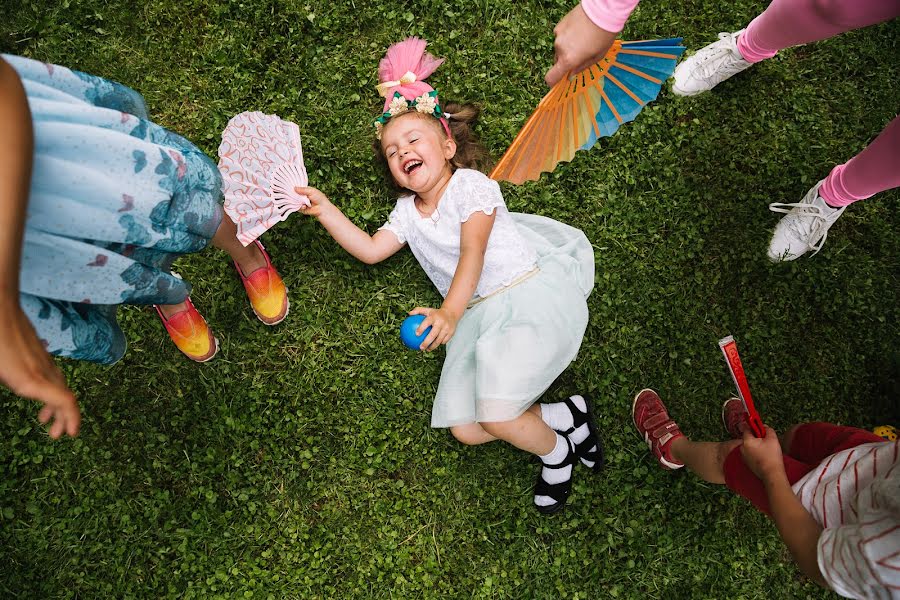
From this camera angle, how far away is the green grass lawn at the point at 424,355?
2.82m

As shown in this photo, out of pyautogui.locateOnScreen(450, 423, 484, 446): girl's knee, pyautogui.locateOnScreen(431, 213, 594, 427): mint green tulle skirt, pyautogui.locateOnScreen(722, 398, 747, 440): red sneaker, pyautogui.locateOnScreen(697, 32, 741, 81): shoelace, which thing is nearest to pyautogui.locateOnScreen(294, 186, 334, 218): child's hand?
A: pyautogui.locateOnScreen(431, 213, 594, 427): mint green tulle skirt

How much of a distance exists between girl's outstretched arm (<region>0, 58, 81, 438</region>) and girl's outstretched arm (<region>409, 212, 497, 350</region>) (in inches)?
46.4

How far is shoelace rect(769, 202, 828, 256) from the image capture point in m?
2.88

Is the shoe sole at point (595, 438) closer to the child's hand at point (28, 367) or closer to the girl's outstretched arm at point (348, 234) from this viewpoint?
the girl's outstretched arm at point (348, 234)

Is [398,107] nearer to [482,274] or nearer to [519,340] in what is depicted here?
[482,274]

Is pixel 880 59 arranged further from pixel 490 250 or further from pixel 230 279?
pixel 230 279

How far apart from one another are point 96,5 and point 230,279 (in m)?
1.81

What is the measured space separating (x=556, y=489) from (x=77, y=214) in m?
2.33

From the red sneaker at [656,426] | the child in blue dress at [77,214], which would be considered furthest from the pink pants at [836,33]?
the child in blue dress at [77,214]

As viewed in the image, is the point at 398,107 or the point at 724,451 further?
the point at 398,107

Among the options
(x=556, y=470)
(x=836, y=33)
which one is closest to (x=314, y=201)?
(x=556, y=470)

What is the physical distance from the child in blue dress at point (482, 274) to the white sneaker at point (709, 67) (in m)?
1.16

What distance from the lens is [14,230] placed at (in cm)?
120

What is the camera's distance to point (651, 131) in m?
3.20
